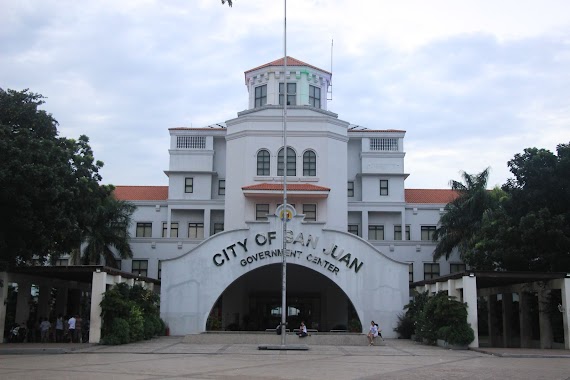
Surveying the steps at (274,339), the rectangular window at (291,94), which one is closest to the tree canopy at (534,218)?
the steps at (274,339)

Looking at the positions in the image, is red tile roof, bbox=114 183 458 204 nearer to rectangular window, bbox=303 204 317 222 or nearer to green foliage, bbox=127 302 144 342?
rectangular window, bbox=303 204 317 222

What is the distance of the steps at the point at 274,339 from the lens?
32844 mm

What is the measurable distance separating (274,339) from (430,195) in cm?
2596

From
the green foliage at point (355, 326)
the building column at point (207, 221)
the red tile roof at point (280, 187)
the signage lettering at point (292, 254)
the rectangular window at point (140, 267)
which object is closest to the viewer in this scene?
the signage lettering at point (292, 254)

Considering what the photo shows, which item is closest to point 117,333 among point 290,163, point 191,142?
point 290,163

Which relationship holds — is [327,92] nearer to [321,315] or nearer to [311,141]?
[311,141]

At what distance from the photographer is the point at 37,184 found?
27094mm

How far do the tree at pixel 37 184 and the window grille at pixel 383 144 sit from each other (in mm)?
26220

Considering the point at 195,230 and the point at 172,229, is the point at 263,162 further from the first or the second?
the point at 172,229

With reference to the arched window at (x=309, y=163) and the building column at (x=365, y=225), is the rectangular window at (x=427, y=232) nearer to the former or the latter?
the building column at (x=365, y=225)

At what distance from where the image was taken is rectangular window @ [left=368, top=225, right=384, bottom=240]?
168 feet

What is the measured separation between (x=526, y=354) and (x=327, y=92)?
29769mm

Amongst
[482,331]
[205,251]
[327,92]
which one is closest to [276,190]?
[205,251]

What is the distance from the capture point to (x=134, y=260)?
49.6m
